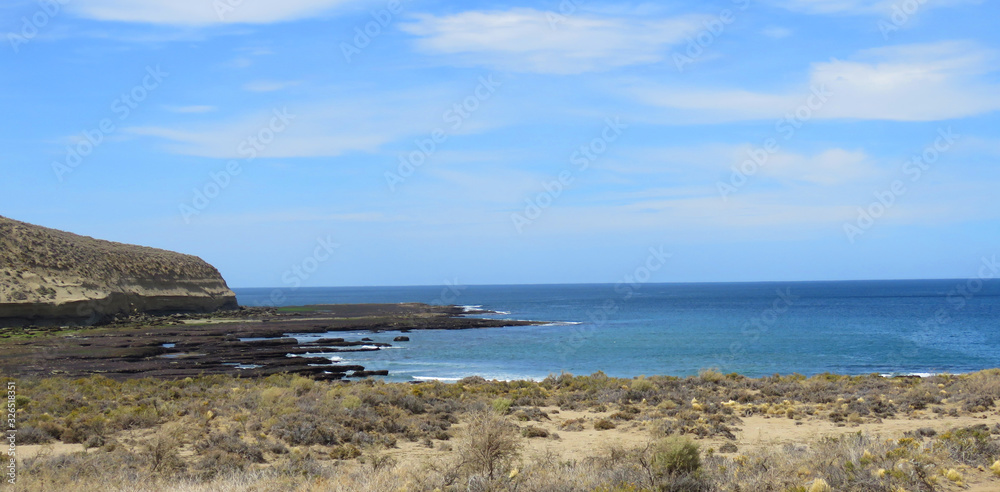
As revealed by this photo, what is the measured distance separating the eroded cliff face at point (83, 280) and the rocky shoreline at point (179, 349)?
2.07m

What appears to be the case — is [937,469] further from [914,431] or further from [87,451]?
[87,451]

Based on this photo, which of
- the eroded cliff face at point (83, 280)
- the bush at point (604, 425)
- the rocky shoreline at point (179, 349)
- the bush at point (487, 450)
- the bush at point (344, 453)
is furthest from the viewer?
the eroded cliff face at point (83, 280)

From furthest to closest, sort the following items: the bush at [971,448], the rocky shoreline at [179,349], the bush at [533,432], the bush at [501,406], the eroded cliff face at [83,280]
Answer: the eroded cliff face at [83,280] → the rocky shoreline at [179,349] → the bush at [501,406] → the bush at [533,432] → the bush at [971,448]

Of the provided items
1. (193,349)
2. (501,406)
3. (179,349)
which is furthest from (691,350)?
(179,349)

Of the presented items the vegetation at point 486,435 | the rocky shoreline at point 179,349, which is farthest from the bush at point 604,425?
the rocky shoreline at point 179,349

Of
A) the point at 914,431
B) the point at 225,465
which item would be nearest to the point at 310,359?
the point at 225,465

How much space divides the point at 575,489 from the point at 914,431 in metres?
10.6

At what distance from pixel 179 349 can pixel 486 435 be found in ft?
138

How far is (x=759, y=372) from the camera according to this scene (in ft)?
116

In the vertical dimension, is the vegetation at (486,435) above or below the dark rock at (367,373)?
above

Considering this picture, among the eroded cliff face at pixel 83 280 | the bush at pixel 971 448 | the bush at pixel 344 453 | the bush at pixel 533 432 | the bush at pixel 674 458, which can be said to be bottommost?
the bush at pixel 533 432

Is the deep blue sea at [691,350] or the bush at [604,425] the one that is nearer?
the bush at [604,425]

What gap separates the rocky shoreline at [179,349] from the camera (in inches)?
1288

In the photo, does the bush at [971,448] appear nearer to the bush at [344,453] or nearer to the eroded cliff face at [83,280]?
the bush at [344,453]
